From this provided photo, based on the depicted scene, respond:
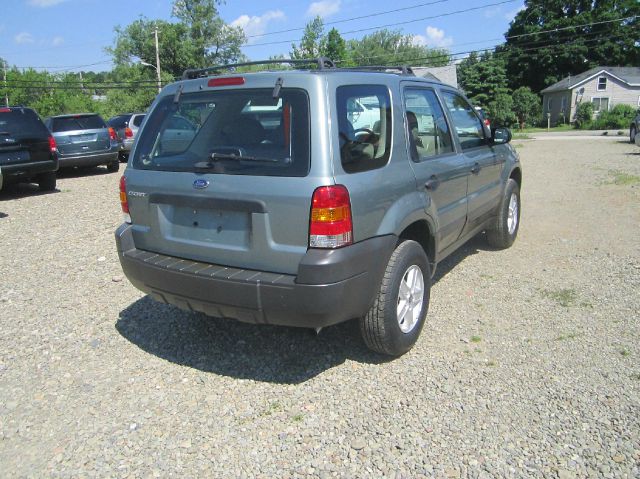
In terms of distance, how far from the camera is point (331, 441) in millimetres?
2850

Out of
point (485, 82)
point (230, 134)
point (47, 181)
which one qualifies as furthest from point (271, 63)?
point (485, 82)

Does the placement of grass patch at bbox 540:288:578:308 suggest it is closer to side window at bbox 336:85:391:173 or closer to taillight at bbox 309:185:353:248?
side window at bbox 336:85:391:173

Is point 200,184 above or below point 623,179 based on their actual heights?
above

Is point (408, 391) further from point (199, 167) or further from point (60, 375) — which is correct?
point (60, 375)

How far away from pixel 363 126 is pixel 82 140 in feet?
38.8

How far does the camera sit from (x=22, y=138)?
398 inches

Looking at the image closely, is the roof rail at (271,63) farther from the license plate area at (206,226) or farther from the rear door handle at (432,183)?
the rear door handle at (432,183)

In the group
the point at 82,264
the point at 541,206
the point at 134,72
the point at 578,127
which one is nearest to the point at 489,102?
the point at 578,127

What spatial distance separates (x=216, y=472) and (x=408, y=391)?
4.10 ft

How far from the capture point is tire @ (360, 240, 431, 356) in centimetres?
334

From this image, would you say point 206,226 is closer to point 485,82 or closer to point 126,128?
point 126,128

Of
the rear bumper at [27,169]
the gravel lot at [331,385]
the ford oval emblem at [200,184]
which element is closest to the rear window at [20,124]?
the rear bumper at [27,169]

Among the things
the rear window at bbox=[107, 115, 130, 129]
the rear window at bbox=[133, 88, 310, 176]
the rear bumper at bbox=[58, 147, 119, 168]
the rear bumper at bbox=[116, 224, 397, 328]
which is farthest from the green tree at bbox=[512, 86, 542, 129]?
the rear bumper at bbox=[116, 224, 397, 328]

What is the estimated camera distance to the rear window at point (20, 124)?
32.7ft
